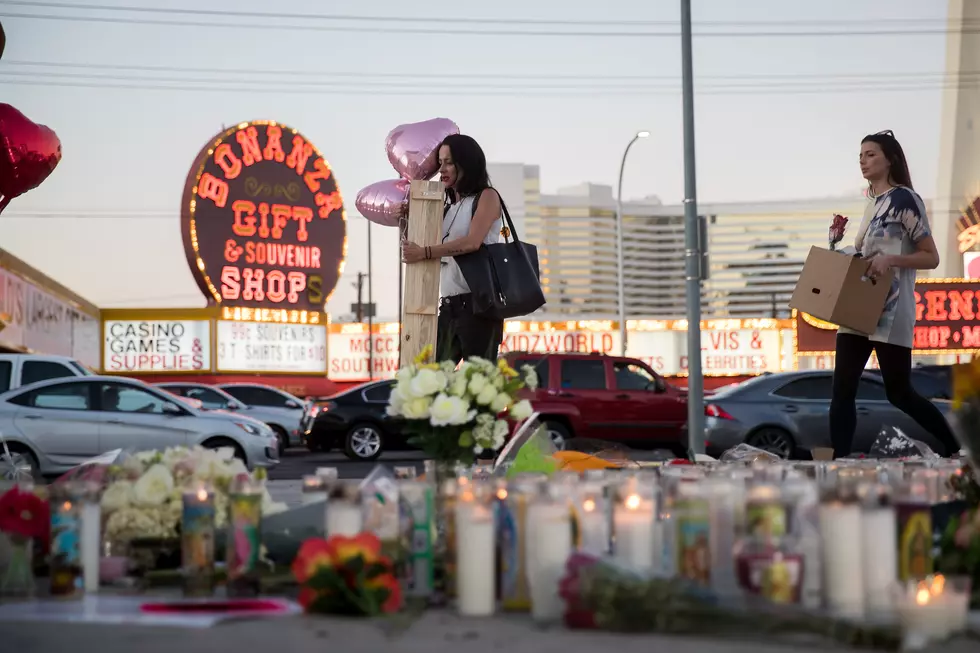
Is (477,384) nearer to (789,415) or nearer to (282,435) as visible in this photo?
(789,415)

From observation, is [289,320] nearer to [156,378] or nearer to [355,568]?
[156,378]

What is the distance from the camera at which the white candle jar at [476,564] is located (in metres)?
4.21

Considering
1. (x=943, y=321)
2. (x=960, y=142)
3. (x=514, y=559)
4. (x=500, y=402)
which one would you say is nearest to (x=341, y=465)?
(x=500, y=402)

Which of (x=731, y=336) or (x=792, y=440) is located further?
(x=731, y=336)

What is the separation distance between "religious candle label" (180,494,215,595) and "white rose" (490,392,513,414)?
4.39 ft

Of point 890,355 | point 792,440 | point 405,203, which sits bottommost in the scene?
point 792,440

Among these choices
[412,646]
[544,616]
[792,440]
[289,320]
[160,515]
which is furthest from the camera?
[289,320]

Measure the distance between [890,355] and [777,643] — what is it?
4.81m

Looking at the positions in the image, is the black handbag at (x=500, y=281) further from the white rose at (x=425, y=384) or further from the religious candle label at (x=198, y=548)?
the religious candle label at (x=198, y=548)

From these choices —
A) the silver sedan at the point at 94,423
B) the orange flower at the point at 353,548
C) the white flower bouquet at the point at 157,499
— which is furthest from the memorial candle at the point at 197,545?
the silver sedan at the point at 94,423

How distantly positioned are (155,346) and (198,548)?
1479 inches

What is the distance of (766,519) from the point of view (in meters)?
4.19

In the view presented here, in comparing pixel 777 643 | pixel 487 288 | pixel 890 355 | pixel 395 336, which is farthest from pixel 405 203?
pixel 395 336

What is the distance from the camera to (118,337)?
40.8m
